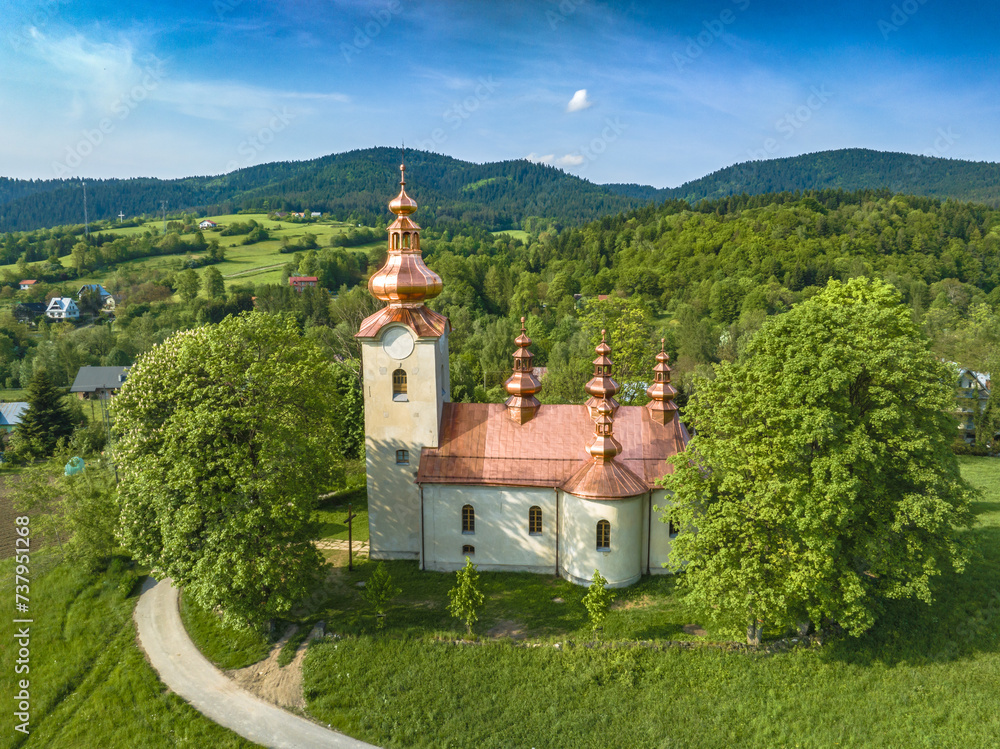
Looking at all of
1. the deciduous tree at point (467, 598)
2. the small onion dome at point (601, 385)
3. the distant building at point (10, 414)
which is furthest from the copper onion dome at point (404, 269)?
the distant building at point (10, 414)

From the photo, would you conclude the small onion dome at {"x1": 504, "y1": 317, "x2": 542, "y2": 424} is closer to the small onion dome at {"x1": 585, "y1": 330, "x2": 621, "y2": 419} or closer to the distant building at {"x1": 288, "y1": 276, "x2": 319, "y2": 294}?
the small onion dome at {"x1": 585, "y1": 330, "x2": 621, "y2": 419}

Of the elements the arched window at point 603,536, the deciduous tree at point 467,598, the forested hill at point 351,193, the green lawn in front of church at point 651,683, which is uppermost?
the forested hill at point 351,193

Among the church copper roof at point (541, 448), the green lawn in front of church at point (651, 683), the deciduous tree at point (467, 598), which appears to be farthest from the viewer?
the church copper roof at point (541, 448)

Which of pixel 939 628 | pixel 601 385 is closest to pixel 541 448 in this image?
pixel 601 385

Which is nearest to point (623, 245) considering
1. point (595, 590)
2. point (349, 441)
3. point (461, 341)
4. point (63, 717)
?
point (461, 341)

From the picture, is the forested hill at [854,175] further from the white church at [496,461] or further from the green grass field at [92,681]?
the green grass field at [92,681]

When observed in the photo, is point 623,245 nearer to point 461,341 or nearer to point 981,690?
point 461,341

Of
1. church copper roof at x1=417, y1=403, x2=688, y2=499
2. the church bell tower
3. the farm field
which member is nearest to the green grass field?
the church bell tower

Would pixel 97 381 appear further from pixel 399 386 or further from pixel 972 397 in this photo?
pixel 972 397
